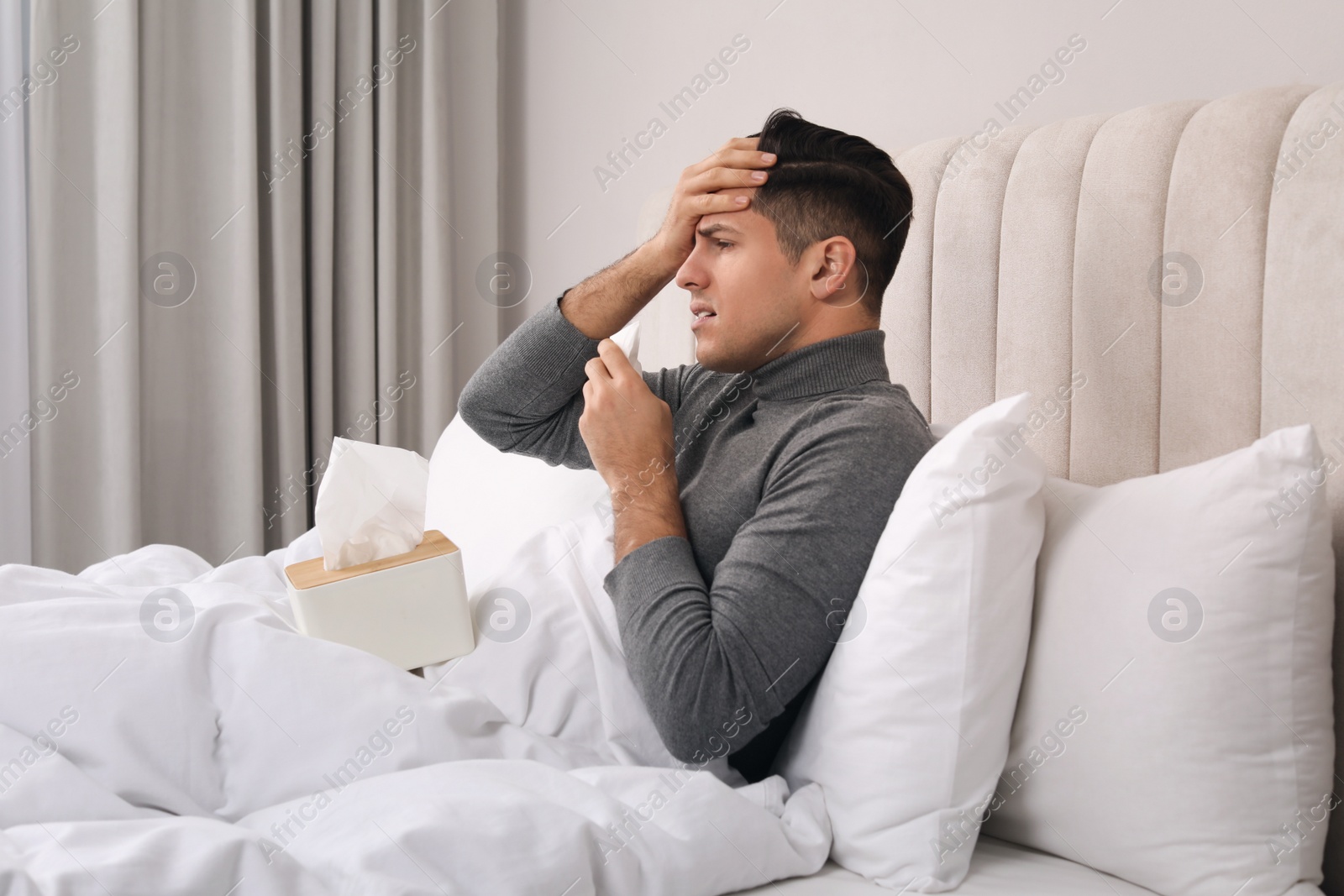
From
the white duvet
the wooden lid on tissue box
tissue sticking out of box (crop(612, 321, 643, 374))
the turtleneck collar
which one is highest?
tissue sticking out of box (crop(612, 321, 643, 374))

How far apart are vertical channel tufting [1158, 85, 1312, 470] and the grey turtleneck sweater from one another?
0.28 metres

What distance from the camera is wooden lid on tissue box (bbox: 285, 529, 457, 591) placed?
Answer: 103 centimetres

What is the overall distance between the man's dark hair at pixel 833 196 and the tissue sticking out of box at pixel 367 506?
0.53 meters

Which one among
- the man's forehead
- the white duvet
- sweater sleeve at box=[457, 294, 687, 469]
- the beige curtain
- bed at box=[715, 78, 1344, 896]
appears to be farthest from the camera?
the beige curtain

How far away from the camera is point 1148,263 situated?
44.3 inches

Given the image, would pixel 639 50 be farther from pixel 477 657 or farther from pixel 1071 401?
pixel 477 657

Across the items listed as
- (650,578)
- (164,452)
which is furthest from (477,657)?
(164,452)

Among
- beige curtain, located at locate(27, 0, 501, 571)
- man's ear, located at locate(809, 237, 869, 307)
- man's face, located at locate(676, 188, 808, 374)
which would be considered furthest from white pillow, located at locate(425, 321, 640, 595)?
beige curtain, located at locate(27, 0, 501, 571)

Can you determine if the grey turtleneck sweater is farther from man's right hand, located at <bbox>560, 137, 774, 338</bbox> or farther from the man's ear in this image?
man's right hand, located at <bbox>560, 137, 774, 338</bbox>

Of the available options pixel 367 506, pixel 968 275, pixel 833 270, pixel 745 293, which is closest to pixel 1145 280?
pixel 968 275

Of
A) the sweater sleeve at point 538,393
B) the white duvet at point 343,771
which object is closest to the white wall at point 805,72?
the sweater sleeve at point 538,393

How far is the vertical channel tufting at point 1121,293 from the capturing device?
44.5 inches

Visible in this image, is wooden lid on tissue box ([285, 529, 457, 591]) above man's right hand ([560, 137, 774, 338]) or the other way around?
the other way around

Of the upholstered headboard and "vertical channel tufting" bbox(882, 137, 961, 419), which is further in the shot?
"vertical channel tufting" bbox(882, 137, 961, 419)
